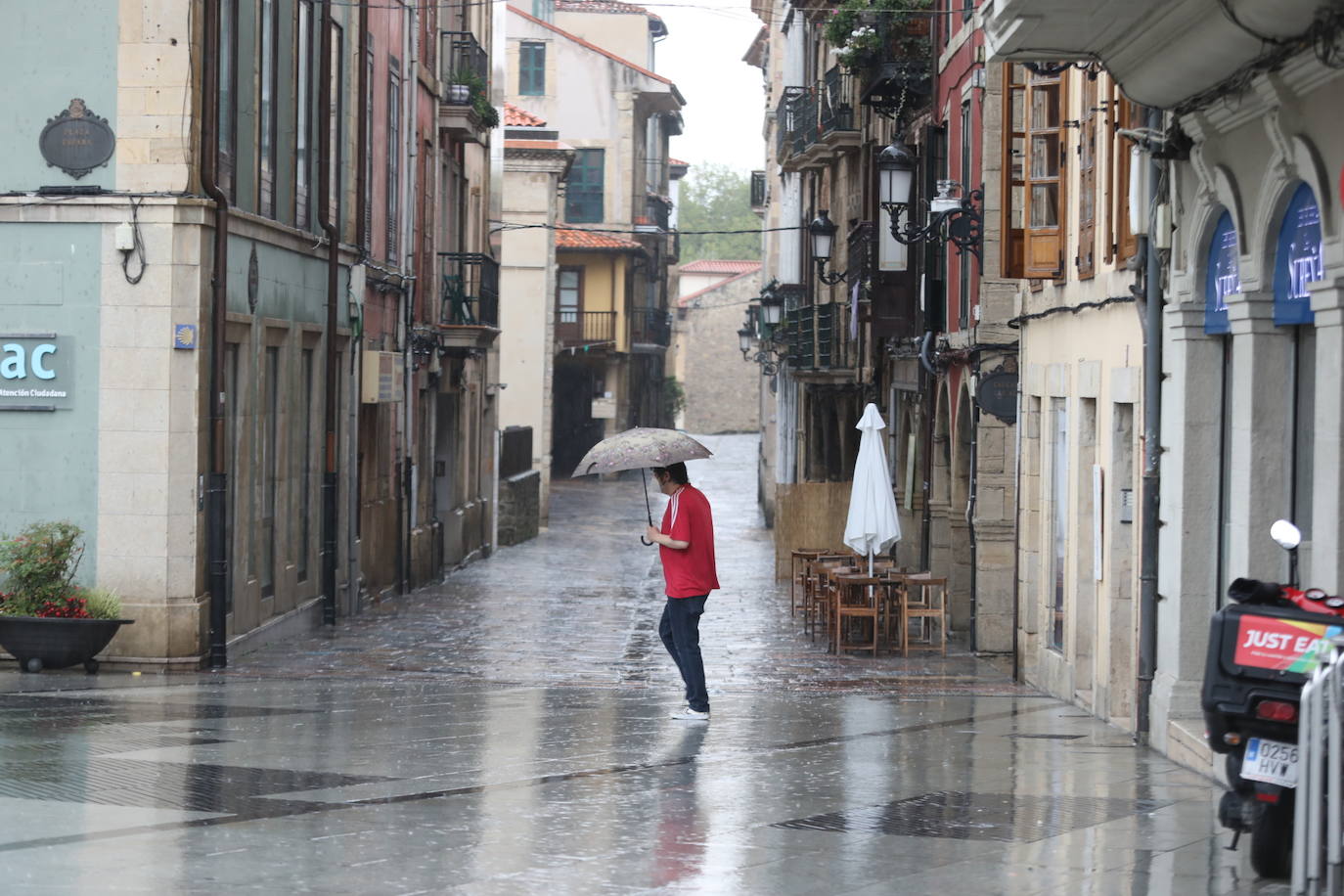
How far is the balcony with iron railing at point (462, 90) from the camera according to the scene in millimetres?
30734

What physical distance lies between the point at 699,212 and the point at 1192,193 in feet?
421

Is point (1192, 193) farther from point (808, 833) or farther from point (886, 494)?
point (886, 494)

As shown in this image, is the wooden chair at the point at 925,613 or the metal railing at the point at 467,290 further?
the metal railing at the point at 467,290

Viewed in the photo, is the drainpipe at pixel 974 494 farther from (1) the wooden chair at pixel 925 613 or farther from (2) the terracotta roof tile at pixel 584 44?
(2) the terracotta roof tile at pixel 584 44

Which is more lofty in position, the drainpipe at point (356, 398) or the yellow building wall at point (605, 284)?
the yellow building wall at point (605, 284)

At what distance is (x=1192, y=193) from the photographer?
11.9 metres

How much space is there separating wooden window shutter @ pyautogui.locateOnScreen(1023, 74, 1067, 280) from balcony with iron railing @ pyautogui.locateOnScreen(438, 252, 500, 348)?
1440cm

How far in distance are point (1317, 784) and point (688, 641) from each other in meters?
6.80

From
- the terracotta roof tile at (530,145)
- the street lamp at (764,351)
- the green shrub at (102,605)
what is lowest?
the green shrub at (102,605)

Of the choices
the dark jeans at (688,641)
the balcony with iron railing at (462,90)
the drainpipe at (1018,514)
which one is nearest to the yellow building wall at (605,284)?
the balcony with iron railing at (462,90)

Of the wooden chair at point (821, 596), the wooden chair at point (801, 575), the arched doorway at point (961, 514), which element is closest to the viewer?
the wooden chair at point (821, 596)

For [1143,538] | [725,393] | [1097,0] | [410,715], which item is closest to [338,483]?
[410,715]

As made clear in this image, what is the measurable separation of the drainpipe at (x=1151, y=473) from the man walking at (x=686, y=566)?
2.76 metres

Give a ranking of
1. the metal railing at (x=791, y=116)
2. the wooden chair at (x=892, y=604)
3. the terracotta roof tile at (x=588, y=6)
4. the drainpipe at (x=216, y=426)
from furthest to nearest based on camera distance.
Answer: the terracotta roof tile at (x=588, y=6), the metal railing at (x=791, y=116), the wooden chair at (x=892, y=604), the drainpipe at (x=216, y=426)
